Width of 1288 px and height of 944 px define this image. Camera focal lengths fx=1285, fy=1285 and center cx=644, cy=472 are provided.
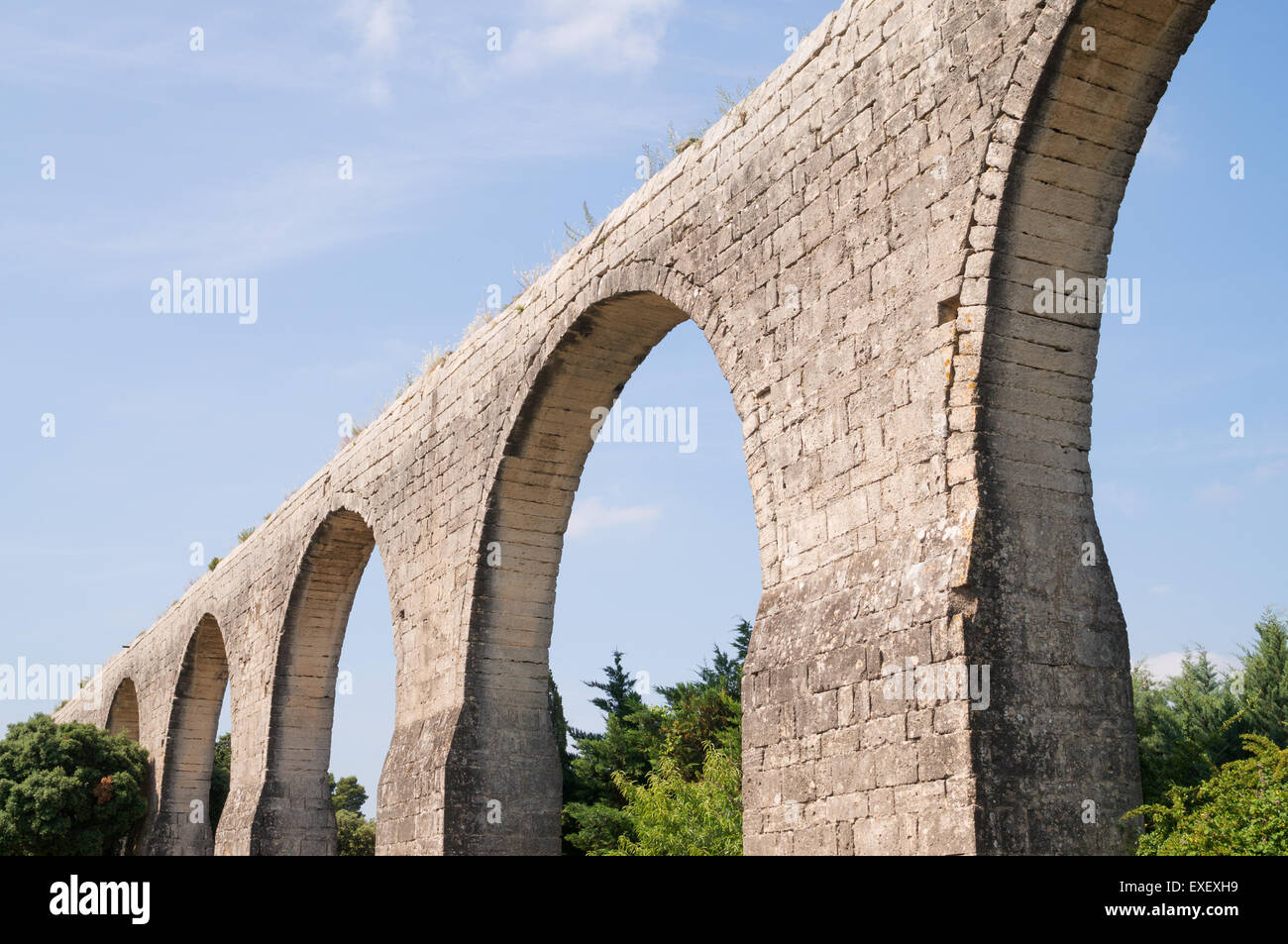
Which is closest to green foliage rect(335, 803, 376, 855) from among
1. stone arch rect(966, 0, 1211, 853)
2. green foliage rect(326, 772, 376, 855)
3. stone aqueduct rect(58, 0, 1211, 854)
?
green foliage rect(326, 772, 376, 855)

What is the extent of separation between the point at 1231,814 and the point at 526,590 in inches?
220

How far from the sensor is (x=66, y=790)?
1711 cm

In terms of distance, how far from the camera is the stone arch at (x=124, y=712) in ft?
70.7

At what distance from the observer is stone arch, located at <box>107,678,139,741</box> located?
2155 centimetres

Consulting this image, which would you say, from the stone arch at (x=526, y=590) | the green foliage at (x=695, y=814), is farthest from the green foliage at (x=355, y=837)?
the stone arch at (x=526, y=590)

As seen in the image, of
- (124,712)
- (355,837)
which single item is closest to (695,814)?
(124,712)

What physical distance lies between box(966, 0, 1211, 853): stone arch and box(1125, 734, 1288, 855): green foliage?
173mm

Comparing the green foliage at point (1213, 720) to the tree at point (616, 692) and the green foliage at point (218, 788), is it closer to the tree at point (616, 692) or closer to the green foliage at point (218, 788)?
the tree at point (616, 692)

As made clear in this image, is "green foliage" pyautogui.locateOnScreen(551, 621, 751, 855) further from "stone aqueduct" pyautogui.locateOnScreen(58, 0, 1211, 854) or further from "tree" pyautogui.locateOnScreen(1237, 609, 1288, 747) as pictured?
"tree" pyautogui.locateOnScreen(1237, 609, 1288, 747)

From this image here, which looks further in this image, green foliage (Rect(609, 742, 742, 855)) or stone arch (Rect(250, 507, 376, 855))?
stone arch (Rect(250, 507, 376, 855))

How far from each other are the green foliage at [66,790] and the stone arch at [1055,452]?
1517 cm

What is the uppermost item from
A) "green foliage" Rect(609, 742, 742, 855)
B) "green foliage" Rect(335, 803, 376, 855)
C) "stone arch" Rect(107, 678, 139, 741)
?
"stone arch" Rect(107, 678, 139, 741)
